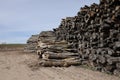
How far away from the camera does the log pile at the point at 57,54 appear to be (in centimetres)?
1878

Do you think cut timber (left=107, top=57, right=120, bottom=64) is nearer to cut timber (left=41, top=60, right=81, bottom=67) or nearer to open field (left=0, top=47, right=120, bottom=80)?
open field (left=0, top=47, right=120, bottom=80)

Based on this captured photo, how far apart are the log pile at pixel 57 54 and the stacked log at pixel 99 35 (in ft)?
1.79

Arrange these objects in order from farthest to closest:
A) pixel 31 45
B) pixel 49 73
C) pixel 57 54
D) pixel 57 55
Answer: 1. pixel 31 45
2. pixel 57 54
3. pixel 57 55
4. pixel 49 73

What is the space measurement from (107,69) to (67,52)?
5.23 meters

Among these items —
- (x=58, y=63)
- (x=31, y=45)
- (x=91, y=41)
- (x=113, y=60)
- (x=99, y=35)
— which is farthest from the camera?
(x=31, y=45)

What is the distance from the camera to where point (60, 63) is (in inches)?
736

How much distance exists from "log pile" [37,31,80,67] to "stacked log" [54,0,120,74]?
0.54 metres

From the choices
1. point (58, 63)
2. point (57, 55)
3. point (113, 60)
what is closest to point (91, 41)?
point (58, 63)

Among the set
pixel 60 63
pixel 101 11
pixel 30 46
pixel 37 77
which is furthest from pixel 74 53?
pixel 30 46

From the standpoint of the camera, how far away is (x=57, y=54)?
19703mm

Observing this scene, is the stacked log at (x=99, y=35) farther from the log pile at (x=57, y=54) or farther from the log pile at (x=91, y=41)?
the log pile at (x=57, y=54)

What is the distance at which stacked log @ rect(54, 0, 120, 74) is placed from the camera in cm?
1529

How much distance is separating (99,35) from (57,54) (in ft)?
12.6

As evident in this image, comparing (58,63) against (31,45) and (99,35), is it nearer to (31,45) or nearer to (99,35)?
(99,35)
